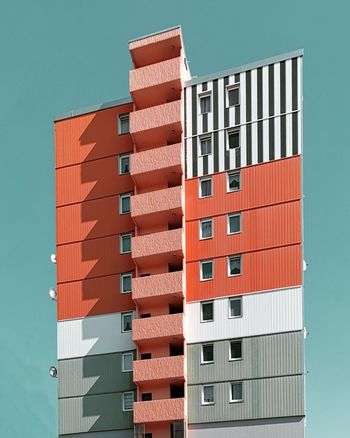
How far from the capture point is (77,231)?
6856 cm

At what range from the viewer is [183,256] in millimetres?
64188

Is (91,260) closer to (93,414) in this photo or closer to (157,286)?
(157,286)

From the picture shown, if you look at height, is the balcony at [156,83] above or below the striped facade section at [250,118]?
above

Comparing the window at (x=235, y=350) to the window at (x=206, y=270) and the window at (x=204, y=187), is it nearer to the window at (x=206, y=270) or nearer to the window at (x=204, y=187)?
the window at (x=206, y=270)

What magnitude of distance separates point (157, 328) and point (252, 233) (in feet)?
28.0

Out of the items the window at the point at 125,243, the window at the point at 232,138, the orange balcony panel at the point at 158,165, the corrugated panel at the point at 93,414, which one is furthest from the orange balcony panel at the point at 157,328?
the window at the point at 232,138

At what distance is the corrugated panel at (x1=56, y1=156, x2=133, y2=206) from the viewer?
6806cm

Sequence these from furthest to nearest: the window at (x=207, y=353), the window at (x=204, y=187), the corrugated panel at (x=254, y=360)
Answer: the window at (x=204, y=187) → the window at (x=207, y=353) → the corrugated panel at (x=254, y=360)

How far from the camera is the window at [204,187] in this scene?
64812mm

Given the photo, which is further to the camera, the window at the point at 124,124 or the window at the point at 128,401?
the window at the point at 124,124

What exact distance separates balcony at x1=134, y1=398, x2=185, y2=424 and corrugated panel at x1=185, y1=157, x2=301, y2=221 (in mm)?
11919

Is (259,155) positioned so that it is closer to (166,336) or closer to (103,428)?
(166,336)

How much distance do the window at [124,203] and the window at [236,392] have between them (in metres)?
14.2

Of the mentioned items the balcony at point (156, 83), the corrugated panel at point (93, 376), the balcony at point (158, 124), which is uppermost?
the balcony at point (156, 83)
